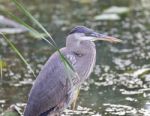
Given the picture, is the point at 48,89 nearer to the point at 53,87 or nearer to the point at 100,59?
the point at 53,87

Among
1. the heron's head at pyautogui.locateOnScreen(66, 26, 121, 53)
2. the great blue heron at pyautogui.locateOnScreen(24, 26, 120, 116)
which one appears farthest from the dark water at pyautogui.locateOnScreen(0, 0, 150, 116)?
the heron's head at pyautogui.locateOnScreen(66, 26, 121, 53)

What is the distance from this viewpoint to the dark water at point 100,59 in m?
5.12

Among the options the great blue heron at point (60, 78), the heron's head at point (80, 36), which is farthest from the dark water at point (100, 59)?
the heron's head at point (80, 36)

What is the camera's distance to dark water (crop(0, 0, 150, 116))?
16.8 feet

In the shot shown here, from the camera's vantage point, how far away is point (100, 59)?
6.90 metres

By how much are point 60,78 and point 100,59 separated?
2814 mm

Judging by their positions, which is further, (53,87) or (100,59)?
(100,59)

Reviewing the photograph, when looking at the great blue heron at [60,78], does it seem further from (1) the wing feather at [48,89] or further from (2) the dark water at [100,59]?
(2) the dark water at [100,59]

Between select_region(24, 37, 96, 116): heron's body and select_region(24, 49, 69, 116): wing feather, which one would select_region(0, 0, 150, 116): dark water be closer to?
select_region(24, 37, 96, 116): heron's body

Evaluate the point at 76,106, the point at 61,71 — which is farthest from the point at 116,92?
the point at 61,71

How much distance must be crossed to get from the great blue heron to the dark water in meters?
0.60

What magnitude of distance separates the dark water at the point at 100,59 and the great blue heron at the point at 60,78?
604 mm

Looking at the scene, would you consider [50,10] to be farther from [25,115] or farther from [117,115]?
[25,115]

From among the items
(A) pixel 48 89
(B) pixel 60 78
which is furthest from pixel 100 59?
(A) pixel 48 89
